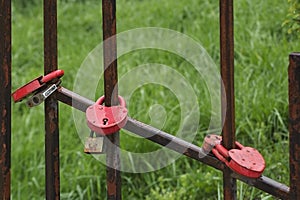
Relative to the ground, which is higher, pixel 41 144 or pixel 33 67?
pixel 33 67

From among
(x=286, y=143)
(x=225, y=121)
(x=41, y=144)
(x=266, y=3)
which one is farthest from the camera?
(x=266, y=3)

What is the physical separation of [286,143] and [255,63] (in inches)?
32.5

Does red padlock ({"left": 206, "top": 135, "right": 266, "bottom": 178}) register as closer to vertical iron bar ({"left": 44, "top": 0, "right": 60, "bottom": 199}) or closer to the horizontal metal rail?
the horizontal metal rail

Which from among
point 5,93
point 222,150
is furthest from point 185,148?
point 5,93

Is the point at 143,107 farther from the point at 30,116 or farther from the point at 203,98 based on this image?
the point at 30,116

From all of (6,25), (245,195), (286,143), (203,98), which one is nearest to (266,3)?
(203,98)

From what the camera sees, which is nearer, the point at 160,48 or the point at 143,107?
the point at 143,107

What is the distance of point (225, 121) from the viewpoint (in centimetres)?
174

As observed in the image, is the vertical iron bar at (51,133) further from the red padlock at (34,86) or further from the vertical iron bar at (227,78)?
the vertical iron bar at (227,78)

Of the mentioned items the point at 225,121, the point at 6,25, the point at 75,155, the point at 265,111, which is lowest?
the point at 75,155

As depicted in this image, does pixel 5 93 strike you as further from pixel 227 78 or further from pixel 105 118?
pixel 227 78

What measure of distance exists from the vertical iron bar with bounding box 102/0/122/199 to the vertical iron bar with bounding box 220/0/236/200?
28 centimetres

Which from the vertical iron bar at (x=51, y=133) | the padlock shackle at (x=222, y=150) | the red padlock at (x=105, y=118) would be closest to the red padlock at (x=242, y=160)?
the padlock shackle at (x=222, y=150)

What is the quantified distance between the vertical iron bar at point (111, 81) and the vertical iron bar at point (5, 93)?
0.99 ft
